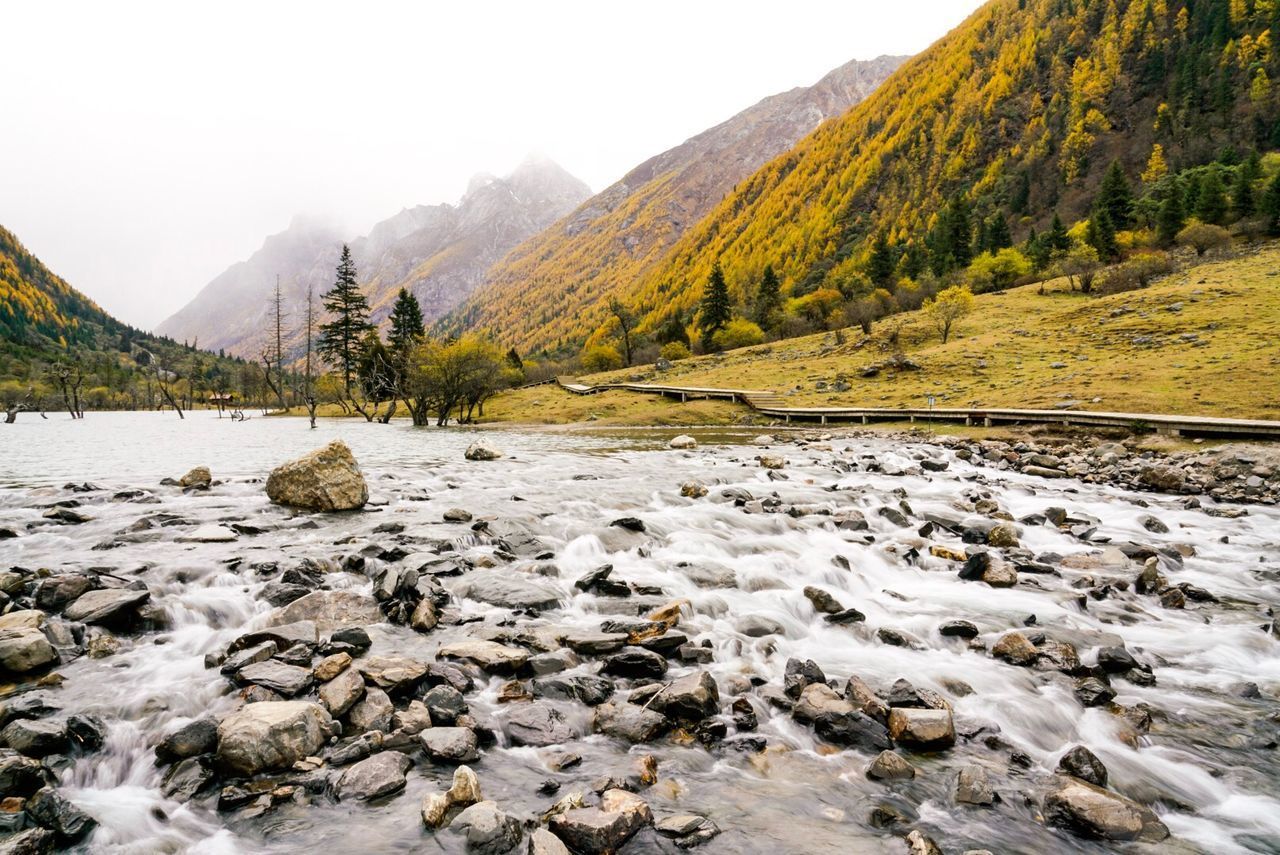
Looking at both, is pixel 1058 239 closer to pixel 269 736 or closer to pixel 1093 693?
pixel 1093 693

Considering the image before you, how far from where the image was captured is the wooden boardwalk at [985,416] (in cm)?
2034

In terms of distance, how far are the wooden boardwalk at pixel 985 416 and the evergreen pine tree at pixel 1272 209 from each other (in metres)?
60.2

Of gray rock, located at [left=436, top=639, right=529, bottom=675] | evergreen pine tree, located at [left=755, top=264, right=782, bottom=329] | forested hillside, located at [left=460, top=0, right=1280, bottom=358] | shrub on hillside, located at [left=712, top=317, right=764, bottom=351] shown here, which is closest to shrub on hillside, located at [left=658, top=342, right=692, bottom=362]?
shrub on hillside, located at [left=712, top=317, right=764, bottom=351]

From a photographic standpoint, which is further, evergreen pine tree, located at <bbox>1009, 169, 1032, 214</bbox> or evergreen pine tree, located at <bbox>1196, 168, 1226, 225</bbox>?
evergreen pine tree, located at <bbox>1009, 169, 1032, 214</bbox>

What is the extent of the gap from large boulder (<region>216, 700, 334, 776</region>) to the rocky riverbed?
0.08 feet

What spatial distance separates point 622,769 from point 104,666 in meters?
5.97

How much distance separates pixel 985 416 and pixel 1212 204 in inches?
2888

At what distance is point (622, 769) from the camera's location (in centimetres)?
495

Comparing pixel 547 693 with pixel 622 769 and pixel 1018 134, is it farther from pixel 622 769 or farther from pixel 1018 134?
pixel 1018 134

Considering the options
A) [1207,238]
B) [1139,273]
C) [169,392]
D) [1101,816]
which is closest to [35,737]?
[1101,816]

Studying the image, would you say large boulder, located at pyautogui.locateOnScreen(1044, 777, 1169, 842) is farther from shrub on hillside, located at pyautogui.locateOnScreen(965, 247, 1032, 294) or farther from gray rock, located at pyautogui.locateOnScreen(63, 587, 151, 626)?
shrub on hillside, located at pyautogui.locateOnScreen(965, 247, 1032, 294)

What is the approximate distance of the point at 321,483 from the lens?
1423 centimetres

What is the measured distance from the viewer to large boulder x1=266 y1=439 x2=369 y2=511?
14.2 metres

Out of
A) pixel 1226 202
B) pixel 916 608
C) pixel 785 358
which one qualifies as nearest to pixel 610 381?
pixel 785 358
